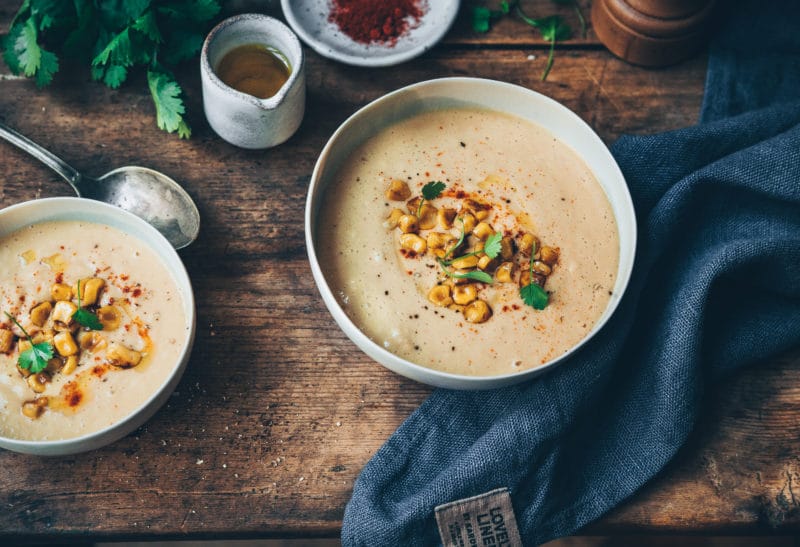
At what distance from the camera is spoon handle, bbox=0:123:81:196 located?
167cm

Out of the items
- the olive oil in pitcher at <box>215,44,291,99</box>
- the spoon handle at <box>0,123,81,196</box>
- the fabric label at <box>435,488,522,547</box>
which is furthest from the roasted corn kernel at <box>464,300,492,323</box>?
the spoon handle at <box>0,123,81,196</box>

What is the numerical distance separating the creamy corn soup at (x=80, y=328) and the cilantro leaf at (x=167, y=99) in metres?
0.27

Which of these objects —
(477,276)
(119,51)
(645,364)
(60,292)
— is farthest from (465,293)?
(119,51)

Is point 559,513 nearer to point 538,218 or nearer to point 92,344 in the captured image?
point 538,218

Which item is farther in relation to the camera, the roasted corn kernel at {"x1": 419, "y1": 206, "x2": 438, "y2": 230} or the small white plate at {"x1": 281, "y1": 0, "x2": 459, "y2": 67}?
the small white plate at {"x1": 281, "y1": 0, "x2": 459, "y2": 67}

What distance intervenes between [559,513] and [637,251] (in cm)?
54

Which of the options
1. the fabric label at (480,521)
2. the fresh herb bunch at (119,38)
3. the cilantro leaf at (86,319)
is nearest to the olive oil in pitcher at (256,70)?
the fresh herb bunch at (119,38)

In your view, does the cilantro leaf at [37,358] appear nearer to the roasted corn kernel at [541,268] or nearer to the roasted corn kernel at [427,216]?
the roasted corn kernel at [427,216]

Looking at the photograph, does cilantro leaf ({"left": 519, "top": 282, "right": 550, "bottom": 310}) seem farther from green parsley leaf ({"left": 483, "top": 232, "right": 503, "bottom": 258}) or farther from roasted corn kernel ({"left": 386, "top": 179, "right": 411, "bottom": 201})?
roasted corn kernel ({"left": 386, "top": 179, "right": 411, "bottom": 201})

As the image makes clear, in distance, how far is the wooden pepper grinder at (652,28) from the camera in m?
1.73

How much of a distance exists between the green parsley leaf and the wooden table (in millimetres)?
324

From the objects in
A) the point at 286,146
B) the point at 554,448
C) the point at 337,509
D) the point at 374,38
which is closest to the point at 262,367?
the point at 337,509

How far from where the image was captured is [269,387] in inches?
64.0

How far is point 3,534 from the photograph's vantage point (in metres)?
1.52
